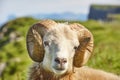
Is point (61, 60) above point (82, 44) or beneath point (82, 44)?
above

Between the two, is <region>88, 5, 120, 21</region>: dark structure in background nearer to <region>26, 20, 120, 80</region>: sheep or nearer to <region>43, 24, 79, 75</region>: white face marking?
<region>26, 20, 120, 80</region>: sheep

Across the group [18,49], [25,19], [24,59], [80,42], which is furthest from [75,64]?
[25,19]

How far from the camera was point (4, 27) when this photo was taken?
83.9 meters

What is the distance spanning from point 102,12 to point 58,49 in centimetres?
9495

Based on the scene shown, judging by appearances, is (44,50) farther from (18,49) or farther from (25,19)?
(25,19)

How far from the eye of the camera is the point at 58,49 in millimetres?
9469

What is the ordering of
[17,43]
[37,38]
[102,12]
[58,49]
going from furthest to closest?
[102,12], [17,43], [37,38], [58,49]

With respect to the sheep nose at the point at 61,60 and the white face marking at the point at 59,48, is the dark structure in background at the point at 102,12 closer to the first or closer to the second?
the white face marking at the point at 59,48

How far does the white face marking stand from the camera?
9203 mm

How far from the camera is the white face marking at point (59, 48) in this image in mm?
9203

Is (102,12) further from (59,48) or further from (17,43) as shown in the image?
(59,48)

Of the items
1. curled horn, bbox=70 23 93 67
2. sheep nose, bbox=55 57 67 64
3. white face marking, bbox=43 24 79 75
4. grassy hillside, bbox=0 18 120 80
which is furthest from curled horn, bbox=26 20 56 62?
grassy hillside, bbox=0 18 120 80

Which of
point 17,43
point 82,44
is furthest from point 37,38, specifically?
point 17,43

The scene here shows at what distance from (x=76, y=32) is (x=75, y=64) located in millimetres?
613
